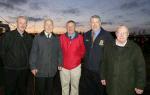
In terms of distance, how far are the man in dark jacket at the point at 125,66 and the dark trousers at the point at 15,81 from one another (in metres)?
2.17

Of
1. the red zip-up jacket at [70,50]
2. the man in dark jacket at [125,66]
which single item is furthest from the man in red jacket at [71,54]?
the man in dark jacket at [125,66]

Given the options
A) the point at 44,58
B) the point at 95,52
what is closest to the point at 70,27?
the point at 95,52

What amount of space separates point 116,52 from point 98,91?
1706 mm

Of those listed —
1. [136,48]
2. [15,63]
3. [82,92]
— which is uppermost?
[136,48]

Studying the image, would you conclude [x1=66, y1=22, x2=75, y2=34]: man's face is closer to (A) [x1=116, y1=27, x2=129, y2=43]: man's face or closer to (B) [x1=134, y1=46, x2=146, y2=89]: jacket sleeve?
(A) [x1=116, y1=27, x2=129, y2=43]: man's face

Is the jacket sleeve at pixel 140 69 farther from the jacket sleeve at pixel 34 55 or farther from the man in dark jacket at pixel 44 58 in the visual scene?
the jacket sleeve at pixel 34 55

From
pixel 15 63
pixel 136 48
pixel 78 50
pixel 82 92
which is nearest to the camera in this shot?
pixel 136 48

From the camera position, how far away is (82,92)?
8023 millimetres

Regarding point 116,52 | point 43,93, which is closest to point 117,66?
point 116,52

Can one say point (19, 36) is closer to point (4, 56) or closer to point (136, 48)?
point (4, 56)

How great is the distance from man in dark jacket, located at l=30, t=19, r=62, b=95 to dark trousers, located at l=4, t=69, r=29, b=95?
0.30 m

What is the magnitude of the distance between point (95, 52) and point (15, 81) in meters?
1.94

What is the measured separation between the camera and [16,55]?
6.20 meters

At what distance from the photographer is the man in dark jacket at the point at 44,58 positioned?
20.4 ft
